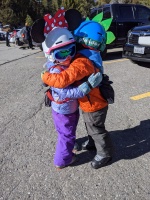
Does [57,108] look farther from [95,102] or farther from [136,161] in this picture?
[136,161]

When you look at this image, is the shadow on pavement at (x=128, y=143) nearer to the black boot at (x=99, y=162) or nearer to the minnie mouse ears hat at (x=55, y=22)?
the black boot at (x=99, y=162)

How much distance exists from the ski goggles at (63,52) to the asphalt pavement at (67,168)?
1169 mm

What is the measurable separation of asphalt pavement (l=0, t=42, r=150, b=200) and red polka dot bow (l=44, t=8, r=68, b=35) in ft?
4.59

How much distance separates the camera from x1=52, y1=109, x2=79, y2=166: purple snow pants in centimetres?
228

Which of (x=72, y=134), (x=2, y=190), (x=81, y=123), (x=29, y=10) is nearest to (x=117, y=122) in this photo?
(x=81, y=123)

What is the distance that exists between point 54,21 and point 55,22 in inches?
0.5

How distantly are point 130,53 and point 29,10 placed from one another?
126 feet

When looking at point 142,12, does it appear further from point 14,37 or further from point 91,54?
point 14,37

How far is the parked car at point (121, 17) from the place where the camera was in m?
7.93

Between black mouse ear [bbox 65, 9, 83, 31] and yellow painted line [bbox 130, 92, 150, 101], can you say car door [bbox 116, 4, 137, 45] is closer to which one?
yellow painted line [bbox 130, 92, 150, 101]

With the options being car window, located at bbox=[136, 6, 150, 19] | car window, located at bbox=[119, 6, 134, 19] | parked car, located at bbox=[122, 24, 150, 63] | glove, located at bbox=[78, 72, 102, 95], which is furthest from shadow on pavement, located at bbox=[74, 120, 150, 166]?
car window, located at bbox=[136, 6, 150, 19]

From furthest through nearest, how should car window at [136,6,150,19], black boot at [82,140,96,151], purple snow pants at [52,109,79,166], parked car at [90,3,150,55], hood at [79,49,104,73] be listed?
car window at [136,6,150,19], parked car at [90,3,150,55], black boot at [82,140,96,151], purple snow pants at [52,109,79,166], hood at [79,49,104,73]

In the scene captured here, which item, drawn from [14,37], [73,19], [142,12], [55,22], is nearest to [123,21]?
[142,12]

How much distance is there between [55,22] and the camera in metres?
2.06
